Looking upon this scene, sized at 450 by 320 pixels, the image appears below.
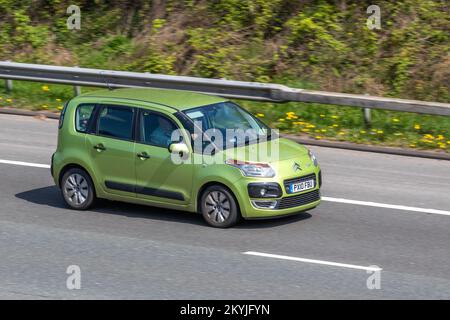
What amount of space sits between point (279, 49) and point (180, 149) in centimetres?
892

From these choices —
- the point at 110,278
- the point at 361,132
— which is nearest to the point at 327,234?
the point at 110,278

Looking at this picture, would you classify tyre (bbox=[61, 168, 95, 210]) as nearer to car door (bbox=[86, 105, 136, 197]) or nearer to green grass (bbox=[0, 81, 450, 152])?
car door (bbox=[86, 105, 136, 197])

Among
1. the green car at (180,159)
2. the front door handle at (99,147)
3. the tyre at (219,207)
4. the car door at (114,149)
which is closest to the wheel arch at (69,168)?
the green car at (180,159)

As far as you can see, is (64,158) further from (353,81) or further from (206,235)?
(353,81)

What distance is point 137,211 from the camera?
Answer: 1373cm

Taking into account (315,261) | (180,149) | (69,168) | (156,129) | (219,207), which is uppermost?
(156,129)

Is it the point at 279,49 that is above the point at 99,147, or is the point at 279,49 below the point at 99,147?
above

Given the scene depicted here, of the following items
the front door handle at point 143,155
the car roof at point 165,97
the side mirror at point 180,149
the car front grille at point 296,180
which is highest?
the car roof at point 165,97

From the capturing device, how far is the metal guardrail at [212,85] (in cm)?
1742

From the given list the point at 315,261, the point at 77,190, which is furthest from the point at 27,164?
the point at 315,261

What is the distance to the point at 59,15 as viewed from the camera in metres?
24.0

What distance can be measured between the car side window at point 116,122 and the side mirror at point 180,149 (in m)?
0.78

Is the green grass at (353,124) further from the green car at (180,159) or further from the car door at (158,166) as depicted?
the car door at (158,166)

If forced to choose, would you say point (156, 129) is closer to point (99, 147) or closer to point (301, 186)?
point (99, 147)
